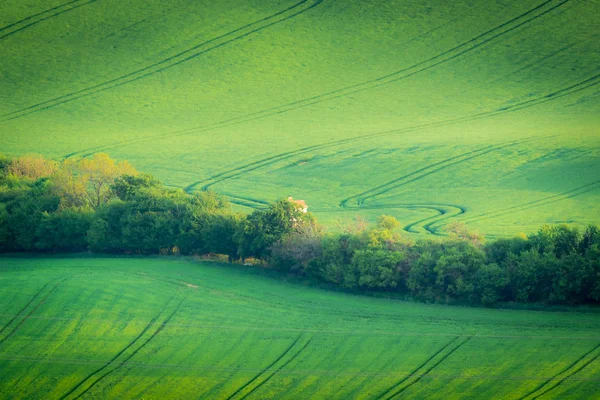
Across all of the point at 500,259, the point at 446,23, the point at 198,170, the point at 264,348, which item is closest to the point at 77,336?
the point at 264,348

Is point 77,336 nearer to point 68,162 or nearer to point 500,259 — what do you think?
point 500,259

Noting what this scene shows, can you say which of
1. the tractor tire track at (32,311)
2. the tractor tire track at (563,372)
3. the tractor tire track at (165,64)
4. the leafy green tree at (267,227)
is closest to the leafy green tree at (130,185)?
the leafy green tree at (267,227)

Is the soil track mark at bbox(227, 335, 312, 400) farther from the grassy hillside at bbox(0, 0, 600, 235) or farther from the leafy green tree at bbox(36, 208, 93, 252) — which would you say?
the grassy hillside at bbox(0, 0, 600, 235)

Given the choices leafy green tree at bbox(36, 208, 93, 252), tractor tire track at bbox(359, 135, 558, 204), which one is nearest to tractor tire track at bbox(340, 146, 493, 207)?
tractor tire track at bbox(359, 135, 558, 204)

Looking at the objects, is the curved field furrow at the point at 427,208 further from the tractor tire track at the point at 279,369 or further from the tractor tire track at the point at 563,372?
the tractor tire track at the point at 563,372

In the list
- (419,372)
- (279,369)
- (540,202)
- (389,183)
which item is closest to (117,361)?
(279,369)

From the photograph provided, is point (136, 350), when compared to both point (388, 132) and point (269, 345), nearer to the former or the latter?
point (269, 345)
